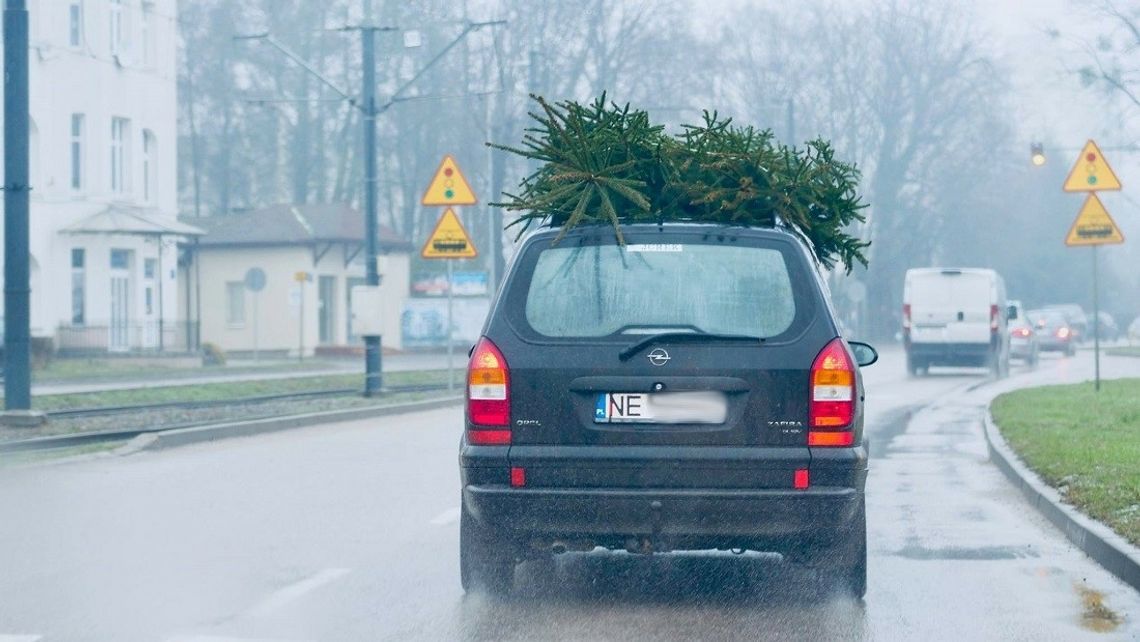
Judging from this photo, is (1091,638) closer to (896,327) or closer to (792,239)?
(792,239)

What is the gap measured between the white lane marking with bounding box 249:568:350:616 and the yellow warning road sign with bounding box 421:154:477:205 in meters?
15.1

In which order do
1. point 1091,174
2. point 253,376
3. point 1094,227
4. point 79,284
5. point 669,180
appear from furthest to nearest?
point 79,284 → point 253,376 → point 1094,227 → point 1091,174 → point 669,180

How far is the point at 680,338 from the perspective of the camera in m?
7.10

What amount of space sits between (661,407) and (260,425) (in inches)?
501

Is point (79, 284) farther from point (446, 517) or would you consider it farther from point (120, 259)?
point (446, 517)

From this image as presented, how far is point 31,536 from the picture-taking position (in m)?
10.0

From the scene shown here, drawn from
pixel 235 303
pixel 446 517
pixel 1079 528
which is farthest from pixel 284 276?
pixel 1079 528

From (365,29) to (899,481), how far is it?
47.7 ft

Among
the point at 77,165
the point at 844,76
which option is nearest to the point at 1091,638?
the point at 77,165

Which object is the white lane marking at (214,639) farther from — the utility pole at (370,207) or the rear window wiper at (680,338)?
the utility pole at (370,207)

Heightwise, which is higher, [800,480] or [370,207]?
[370,207]

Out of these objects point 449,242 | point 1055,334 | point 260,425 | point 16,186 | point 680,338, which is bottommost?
point 260,425

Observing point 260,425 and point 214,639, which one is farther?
point 260,425

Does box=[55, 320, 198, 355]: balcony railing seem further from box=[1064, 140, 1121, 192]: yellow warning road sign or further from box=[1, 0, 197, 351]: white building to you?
box=[1064, 140, 1121, 192]: yellow warning road sign
